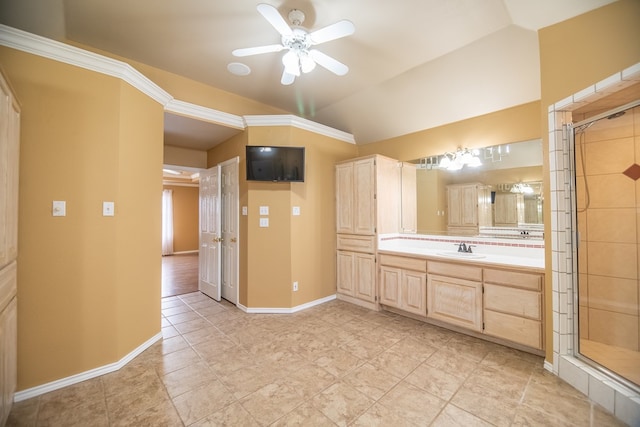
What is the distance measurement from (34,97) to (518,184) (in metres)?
4.51

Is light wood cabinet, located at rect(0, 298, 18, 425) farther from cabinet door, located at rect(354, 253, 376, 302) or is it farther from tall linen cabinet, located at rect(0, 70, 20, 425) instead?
cabinet door, located at rect(354, 253, 376, 302)

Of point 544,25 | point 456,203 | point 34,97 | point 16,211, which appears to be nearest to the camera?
point 16,211

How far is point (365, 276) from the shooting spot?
359 cm

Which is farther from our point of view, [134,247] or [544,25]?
[134,247]

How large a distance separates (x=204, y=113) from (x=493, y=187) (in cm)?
366

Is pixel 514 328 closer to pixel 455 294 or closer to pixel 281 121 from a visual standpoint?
pixel 455 294

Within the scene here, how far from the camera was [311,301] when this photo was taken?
362 centimetres

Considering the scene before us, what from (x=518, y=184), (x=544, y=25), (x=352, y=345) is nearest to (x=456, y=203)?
(x=518, y=184)

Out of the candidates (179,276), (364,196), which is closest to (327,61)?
(364,196)

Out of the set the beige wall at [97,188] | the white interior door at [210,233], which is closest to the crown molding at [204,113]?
the beige wall at [97,188]

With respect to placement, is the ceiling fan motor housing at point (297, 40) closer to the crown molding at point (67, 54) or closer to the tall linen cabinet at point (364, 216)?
the crown molding at point (67, 54)

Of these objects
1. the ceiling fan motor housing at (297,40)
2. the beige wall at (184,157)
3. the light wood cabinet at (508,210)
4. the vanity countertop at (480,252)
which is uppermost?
the ceiling fan motor housing at (297,40)

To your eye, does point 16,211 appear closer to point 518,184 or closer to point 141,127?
point 141,127

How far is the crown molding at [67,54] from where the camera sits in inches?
70.6
